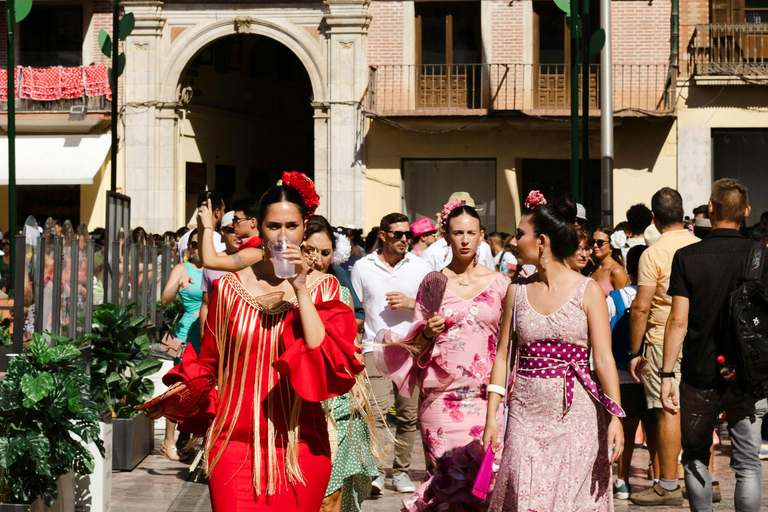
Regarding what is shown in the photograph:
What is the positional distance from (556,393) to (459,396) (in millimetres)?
1144

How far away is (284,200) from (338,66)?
2008 centimetres

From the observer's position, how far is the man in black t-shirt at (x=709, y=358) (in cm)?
598

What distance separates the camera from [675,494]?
7711mm

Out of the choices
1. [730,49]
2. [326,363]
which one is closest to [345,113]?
[730,49]

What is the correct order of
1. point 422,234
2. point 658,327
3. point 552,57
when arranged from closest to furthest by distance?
point 658,327 → point 422,234 → point 552,57

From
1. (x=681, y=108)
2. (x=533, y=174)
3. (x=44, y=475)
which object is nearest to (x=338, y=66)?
(x=533, y=174)

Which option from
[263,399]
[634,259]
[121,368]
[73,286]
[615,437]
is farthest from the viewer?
[121,368]

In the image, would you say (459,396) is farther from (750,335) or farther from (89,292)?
(89,292)

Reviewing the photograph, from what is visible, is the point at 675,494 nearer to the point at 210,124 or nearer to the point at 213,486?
the point at 213,486

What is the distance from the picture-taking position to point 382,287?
28.5 feet

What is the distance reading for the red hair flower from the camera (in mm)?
4602

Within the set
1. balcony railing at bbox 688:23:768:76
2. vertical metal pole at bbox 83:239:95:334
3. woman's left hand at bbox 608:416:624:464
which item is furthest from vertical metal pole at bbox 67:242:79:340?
balcony railing at bbox 688:23:768:76

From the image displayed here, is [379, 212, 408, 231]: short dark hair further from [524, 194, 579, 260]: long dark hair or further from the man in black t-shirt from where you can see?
[524, 194, 579, 260]: long dark hair

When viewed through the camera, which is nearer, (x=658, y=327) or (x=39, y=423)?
(x=39, y=423)
